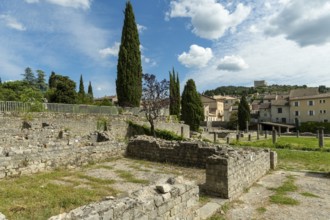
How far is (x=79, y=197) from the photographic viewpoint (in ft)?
22.1

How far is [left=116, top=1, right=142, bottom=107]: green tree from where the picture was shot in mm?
30812

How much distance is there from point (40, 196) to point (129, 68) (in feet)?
83.7

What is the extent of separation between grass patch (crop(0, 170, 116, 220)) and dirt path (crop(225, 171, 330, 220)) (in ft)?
12.3

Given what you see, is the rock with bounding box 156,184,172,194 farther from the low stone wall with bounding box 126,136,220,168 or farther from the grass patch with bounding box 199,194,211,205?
the low stone wall with bounding box 126,136,220,168

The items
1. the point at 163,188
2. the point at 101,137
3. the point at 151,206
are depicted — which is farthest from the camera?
the point at 101,137

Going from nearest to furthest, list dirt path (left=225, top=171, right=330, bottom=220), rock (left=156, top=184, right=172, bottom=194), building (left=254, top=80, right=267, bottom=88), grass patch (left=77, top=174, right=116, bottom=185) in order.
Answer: rock (left=156, top=184, right=172, bottom=194) → dirt path (left=225, top=171, right=330, bottom=220) → grass patch (left=77, top=174, right=116, bottom=185) → building (left=254, top=80, right=267, bottom=88)

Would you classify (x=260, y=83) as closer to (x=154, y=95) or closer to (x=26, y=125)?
(x=154, y=95)

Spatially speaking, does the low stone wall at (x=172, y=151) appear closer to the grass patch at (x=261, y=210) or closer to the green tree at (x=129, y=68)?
the grass patch at (x=261, y=210)

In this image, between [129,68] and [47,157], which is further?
[129,68]

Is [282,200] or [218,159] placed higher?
[218,159]

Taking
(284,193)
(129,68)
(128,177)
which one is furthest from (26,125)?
(284,193)

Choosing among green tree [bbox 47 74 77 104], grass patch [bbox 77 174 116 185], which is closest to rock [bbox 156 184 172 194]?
grass patch [bbox 77 174 116 185]

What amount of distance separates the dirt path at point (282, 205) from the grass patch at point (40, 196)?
3.74 metres

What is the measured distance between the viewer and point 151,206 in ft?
13.9
